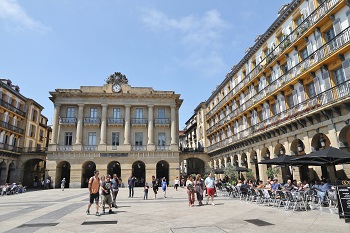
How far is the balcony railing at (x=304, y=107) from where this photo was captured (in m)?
14.5

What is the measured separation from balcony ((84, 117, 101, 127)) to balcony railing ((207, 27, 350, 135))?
21551 millimetres

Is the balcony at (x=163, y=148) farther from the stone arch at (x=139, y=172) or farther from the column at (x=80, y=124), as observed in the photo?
the column at (x=80, y=124)

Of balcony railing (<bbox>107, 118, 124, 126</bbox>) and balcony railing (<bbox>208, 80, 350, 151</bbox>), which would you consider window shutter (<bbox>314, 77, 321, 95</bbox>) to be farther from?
balcony railing (<bbox>107, 118, 124, 126</bbox>)

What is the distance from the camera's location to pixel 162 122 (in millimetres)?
38719

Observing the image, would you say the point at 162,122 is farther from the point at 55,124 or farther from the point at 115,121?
the point at 55,124

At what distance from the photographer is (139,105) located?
1517 inches

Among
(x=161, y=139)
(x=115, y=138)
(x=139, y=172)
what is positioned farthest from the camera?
(x=139, y=172)

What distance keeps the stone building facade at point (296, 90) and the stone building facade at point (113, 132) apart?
36.4 ft

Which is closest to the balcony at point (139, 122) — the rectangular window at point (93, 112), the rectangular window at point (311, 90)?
the rectangular window at point (93, 112)

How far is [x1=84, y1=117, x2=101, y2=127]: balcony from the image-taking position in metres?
37.2

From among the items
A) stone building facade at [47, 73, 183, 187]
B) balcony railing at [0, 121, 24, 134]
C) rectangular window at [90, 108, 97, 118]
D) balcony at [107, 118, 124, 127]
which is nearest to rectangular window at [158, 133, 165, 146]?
stone building facade at [47, 73, 183, 187]

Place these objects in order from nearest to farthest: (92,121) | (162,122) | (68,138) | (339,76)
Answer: (339,76) → (68,138) → (92,121) → (162,122)

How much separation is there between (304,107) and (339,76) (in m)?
3.15

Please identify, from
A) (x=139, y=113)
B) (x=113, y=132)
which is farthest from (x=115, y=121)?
(x=139, y=113)
